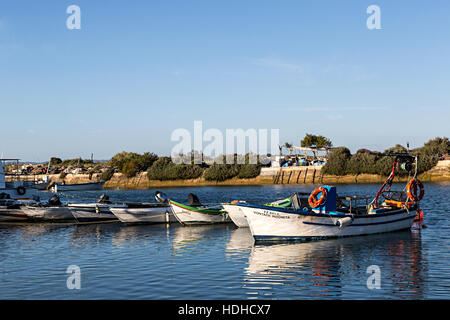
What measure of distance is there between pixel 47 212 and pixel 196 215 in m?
14.6

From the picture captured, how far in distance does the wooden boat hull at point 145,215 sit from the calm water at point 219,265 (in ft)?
16.1

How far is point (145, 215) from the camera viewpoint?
40750mm

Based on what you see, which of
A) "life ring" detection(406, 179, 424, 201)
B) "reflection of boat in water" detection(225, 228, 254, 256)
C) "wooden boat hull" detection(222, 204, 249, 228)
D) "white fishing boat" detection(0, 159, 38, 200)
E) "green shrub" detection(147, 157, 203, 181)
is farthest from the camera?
"green shrub" detection(147, 157, 203, 181)

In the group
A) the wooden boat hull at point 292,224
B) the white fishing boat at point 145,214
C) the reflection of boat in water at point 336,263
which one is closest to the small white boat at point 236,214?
the white fishing boat at point 145,214

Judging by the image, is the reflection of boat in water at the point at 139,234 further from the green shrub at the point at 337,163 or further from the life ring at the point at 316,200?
the green shrub at the point at 337,163

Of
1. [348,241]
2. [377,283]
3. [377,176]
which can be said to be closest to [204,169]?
[377,176]

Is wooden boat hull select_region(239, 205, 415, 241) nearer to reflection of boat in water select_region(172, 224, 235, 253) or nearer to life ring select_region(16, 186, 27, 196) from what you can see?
reflection of boat in water select_region(172, 224, 235, 253)

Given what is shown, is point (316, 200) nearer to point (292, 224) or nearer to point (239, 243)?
point (292, 224)

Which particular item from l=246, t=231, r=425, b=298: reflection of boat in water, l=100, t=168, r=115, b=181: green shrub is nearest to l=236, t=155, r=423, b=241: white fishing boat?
l=246, t=231, r=425, b=298: reflection of boat in water

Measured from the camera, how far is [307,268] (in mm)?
21750

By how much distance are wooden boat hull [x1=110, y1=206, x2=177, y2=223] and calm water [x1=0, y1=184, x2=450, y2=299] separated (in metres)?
4.91

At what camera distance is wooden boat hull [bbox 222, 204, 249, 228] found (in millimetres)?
Result: 36188
